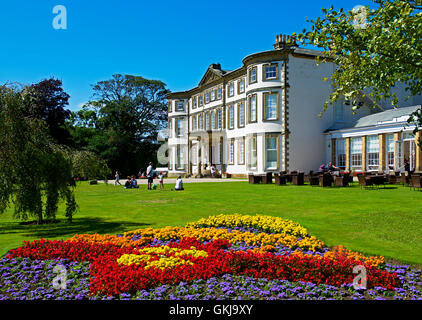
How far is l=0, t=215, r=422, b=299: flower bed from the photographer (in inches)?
210

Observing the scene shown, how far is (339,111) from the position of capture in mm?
35625

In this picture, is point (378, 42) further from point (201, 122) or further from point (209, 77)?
point (201, 122)

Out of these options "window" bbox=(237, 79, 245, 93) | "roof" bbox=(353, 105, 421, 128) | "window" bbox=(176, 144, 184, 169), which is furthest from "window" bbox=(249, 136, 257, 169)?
"window" bbox=(176, 144, 184, 169)

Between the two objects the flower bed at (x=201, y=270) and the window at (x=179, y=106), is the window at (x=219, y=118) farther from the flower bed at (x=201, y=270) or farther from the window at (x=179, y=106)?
the flower bed at (x=201, y=270)

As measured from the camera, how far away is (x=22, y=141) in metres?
10.2

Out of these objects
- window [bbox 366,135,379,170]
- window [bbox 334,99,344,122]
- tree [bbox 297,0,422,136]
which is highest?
window [bbox 334,99,344,122]

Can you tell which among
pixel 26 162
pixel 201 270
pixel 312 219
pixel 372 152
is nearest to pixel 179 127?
pixel 372 152

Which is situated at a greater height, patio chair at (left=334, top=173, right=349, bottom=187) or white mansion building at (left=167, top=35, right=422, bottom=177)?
white mansion building at (left=167, top=35, right=422, bottom=177)

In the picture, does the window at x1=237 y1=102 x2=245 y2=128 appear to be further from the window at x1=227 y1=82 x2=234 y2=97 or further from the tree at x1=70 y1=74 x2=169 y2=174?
the tree at x1=70 y1=74 x2=169 y2=174

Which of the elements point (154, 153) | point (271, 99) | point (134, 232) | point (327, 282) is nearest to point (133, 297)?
point (327, 282)

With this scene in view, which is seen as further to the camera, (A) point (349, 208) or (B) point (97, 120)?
(B) point (97, 120)

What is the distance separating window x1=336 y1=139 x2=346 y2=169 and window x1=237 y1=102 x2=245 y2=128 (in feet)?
33.1
